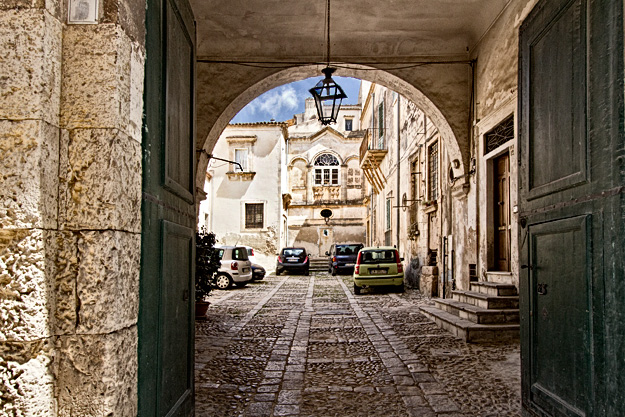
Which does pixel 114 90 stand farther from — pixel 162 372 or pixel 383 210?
pixel 383 210

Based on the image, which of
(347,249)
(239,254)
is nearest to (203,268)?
(239,254)

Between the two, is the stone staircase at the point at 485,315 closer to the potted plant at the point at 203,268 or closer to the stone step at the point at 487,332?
the stone step at the point at 487,332

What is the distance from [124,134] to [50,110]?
1.04 ft

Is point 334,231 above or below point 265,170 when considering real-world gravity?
below

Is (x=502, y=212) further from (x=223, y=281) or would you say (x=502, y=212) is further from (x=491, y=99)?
(x=223, y=281)

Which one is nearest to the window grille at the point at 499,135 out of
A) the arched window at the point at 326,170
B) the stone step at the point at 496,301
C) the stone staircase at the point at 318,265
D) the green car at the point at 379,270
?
the stone step at the point at 496,301

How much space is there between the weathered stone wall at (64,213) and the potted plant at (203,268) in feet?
21.3

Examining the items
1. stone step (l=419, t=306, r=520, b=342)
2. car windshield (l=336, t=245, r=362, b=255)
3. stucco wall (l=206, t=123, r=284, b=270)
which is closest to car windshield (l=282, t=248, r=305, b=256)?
car windshield (l=336, t=245, r=362, b=255)

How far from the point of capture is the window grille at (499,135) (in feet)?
25.2

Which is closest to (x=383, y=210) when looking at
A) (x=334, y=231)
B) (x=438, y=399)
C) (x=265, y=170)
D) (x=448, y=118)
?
(x=265, y=170)

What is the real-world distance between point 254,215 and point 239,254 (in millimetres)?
10719

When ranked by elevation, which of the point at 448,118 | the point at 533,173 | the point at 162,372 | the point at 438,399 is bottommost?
the point at 438,399

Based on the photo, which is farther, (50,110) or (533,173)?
(533,173)

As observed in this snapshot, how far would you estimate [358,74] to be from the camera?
30.8ft
